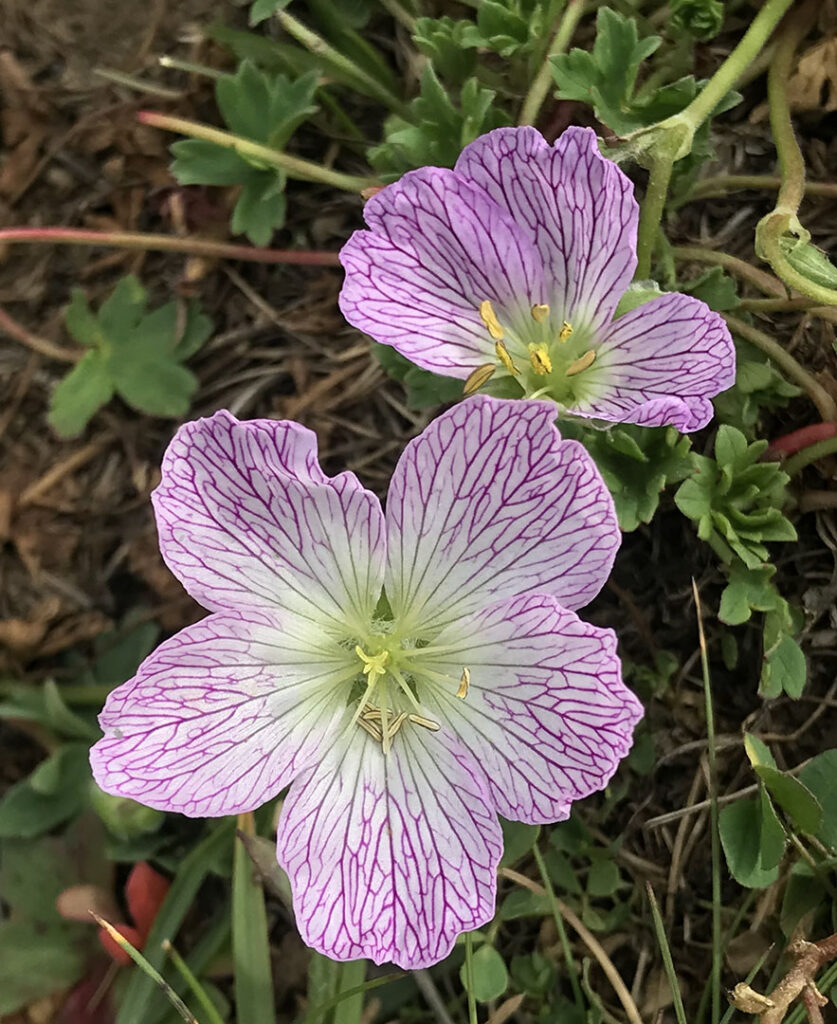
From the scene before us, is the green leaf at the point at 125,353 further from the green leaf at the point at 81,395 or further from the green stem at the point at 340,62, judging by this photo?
the green stem at the point at 340,62

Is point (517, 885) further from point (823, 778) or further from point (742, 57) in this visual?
point (742, 57)

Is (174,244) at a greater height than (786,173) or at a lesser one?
lesser

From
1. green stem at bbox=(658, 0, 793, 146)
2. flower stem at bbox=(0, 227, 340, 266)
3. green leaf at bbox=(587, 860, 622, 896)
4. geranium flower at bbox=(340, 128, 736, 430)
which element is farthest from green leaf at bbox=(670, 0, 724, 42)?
green leaf at bbox=(587, 860, 622, 896)

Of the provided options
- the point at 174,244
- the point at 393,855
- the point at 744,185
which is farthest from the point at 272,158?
the point at 393,855

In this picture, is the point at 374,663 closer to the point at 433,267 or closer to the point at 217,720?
the point at 217,720

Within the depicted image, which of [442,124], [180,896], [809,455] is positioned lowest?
[180,896]

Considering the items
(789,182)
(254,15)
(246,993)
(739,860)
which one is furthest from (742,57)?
(246,993)

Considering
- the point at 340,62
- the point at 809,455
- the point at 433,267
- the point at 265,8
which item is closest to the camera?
the point at 433,267
